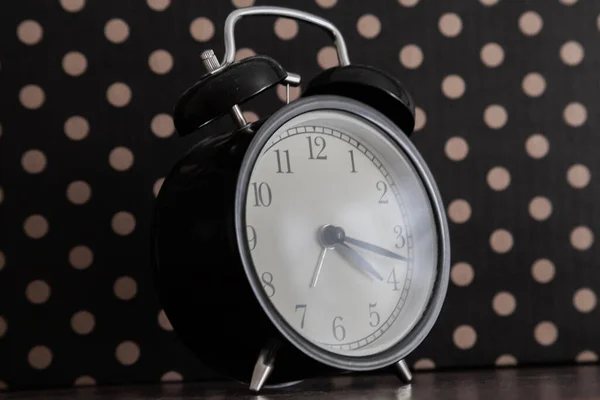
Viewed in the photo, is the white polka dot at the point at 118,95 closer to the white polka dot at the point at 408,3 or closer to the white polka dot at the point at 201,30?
the white polka dot at the point at 201,30

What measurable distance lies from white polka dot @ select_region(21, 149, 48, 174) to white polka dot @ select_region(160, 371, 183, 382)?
34cm

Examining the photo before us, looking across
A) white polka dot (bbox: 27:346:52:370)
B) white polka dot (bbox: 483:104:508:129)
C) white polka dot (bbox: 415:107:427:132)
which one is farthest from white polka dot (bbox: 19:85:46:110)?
white polka dot (bbox: 483:104:508:129)

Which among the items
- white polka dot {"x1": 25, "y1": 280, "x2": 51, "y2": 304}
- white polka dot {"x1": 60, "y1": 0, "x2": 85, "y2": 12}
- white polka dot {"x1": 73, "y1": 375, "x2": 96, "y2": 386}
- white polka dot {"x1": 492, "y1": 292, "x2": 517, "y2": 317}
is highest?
white polka dot {"x1": 60, "y1": 0, "x2": 85, "y2": 12}

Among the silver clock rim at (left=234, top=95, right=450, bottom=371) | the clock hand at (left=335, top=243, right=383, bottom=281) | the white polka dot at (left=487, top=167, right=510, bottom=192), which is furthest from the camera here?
the white polka dot at (left=487, top=167, right=510, bottom=192)

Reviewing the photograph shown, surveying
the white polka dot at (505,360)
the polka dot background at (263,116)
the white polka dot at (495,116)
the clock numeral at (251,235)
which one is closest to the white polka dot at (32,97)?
the polka dot background at (263,116)

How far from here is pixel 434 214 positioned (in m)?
0.91

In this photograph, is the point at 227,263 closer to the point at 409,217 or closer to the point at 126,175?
the point at 409,217

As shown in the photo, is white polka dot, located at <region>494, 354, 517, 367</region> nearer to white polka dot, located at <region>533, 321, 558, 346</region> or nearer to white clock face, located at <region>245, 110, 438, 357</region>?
white polka dot, located at <region>533, 321, 558, 346</region>

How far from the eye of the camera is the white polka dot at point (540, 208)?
114 cm

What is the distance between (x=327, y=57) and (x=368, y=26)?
8 cm

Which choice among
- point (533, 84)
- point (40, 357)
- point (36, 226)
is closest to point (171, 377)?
point (40, 357)

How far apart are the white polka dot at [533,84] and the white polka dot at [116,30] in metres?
0.61

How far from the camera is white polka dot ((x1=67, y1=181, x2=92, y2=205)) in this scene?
3.48 ft

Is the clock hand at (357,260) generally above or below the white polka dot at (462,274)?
above
